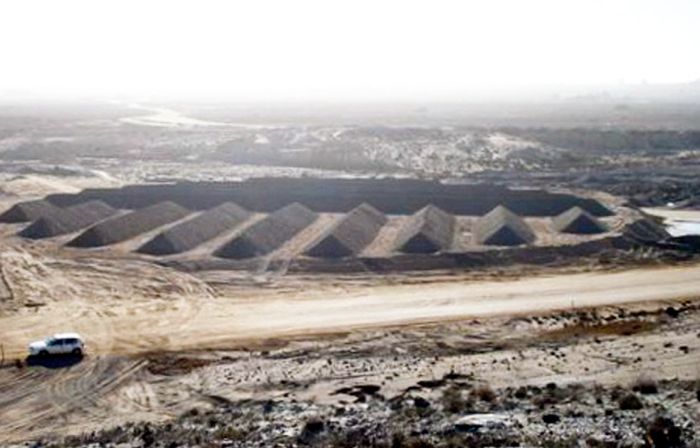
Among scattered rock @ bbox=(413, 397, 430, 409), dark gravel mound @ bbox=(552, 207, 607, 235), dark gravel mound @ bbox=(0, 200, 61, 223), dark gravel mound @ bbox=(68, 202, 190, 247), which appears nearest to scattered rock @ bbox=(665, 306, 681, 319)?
dark gravel mound @ bbox=(552, 207, 607, 235)

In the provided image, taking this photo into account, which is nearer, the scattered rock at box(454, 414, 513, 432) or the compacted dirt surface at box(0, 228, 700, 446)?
the scattered rock at box(454, 414, 513, 432)

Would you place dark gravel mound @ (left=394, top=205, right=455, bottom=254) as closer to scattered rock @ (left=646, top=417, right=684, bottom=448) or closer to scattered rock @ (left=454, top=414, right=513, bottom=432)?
scattered rock @ (left=454, top=414, right=513, bottom=432)

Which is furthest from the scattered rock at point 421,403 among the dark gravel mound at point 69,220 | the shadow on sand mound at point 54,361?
the dark gravel mound at point 69,220

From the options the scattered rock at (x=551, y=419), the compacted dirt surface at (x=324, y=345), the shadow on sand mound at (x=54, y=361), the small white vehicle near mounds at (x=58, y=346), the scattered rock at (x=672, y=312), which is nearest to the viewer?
the scattered rock at (x=551, y=419)

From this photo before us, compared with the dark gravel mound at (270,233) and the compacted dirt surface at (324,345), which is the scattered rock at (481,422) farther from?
the dark gravel mound at (270,233)

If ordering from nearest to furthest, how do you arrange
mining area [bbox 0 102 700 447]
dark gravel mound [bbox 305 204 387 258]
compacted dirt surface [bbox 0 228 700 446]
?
mining area [bbox 0 102 700 447]
compacted dirt surface [bbox 0 228 700 446]
dark gravel mound [bbox 305 204 387 258]

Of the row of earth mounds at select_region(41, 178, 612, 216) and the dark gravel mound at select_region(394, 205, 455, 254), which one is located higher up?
the row of earth mounds at select_region(41, 178, 612, 216)
